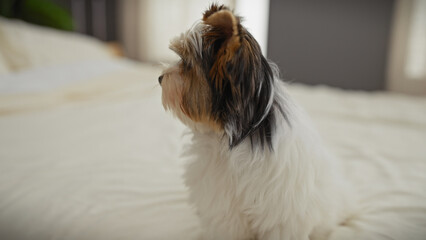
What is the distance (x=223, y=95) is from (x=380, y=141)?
3.94 feet

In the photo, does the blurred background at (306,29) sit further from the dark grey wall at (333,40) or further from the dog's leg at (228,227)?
the dog's leg at (228,227)

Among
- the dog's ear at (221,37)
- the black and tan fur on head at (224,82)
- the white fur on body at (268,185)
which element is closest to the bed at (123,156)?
the white fur on body at (268,185)

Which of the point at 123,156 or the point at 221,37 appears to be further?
the point at 123,156

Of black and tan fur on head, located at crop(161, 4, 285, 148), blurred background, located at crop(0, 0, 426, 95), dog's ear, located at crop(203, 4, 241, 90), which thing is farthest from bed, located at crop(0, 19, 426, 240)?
blurred background, located at crop(0, 0, 426, 95)

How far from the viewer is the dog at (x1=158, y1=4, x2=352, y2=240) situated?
31.1 inches

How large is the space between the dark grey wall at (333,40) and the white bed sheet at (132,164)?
1.74 m

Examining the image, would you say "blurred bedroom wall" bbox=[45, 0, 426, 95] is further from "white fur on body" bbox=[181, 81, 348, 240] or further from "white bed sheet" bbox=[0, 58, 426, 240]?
"white fur on body" bbox=[181, 81, 348, 240]

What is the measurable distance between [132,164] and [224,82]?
743 mm

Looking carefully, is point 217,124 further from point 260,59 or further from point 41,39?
point 41,39

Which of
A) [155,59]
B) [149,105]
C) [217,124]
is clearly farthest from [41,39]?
[217,124]

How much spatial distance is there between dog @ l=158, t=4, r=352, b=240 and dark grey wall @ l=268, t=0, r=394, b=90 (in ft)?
10.7

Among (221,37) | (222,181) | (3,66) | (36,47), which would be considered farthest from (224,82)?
(36,47)

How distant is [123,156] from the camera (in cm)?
143

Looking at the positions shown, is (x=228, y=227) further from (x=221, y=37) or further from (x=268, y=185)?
(x=221, y=37)
